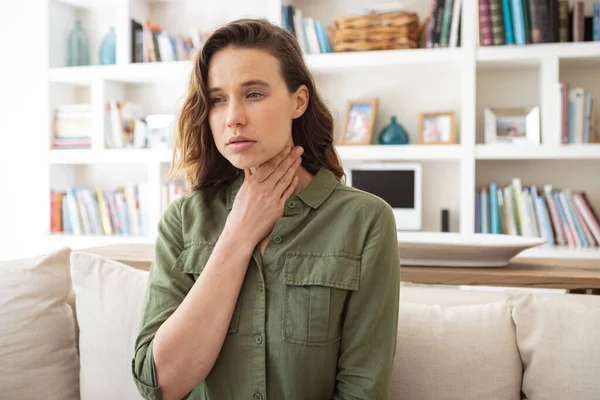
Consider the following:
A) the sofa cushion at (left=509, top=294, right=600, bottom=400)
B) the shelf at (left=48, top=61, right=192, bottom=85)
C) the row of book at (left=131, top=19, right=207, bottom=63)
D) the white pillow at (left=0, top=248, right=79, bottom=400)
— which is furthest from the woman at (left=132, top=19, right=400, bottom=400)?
the row of book at (left=131, top=19, right=207, bottom=63)

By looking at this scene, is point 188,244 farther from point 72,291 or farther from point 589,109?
point 589,109

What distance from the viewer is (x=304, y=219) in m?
1.21

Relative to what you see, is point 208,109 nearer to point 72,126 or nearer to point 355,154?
point 355,154

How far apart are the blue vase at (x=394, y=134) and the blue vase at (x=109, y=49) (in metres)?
1.70

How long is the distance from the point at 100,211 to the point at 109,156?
1.16ft

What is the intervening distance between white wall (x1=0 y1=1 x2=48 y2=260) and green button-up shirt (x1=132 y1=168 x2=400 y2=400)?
3.03 metres

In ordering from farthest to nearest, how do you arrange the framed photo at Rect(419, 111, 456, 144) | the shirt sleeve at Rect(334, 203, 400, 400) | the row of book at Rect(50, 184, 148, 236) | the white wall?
the white wall < the row of book at Rect(50, 184, 148, 236) < the framed photo at Rect(419, 111, 456, 144) < the shirt sleeve at Rect(334, 203, 400, 400)

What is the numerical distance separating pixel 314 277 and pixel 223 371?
0.80 ft

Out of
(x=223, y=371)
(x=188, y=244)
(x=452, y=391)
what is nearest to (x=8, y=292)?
(x=188, y=244)

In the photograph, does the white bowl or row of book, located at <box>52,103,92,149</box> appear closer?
the white bowl

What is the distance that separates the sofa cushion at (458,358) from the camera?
1273 mm

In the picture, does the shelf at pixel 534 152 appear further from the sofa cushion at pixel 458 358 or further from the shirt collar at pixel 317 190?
the shirt collar at pixel 317 190

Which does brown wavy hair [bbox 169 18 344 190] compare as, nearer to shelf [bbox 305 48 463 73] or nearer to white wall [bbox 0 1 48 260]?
shelf [bbox 305 48 463 73]

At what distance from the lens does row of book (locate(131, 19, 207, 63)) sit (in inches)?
144
